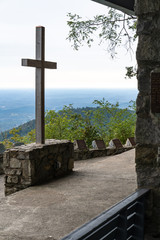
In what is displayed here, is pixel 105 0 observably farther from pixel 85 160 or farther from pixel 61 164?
pixel 85 160

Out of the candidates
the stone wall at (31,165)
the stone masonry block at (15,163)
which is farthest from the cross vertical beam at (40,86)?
the stone masonry block at (15,163)

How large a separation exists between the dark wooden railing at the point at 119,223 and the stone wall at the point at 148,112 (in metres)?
0.17

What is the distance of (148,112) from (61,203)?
1.65m

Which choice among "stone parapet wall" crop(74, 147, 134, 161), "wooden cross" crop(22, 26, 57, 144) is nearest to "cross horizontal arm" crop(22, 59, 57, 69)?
"wooden cross" crop(22, 26, 57, 144)

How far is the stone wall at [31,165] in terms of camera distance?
5.20 meters

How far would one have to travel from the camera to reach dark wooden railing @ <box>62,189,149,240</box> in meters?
2.20

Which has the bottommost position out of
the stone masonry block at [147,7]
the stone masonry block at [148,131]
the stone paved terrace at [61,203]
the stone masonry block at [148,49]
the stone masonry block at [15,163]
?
the stone paved terrace at [61,203]

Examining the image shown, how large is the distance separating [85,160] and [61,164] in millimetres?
2678

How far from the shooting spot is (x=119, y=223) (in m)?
2.77

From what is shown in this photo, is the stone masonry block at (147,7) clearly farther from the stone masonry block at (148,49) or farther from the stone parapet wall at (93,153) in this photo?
the stone parapet wall at (93,153)

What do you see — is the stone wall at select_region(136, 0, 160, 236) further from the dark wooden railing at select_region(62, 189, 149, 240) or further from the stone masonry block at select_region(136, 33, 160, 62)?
the dark wooden railing at select_region(62, 189, 149, 240)

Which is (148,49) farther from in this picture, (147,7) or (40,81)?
(40,81)

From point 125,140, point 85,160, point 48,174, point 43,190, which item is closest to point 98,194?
point 43,190

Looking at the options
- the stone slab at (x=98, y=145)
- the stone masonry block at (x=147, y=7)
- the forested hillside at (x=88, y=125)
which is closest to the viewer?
the stone masonry block at (x=147, y=7)
